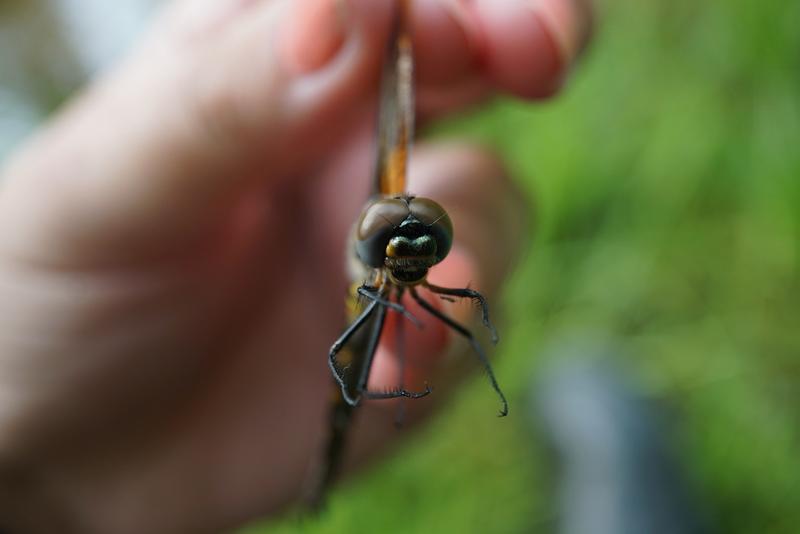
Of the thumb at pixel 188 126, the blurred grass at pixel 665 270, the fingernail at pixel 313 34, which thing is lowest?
the blurred grass at pixel 665 270

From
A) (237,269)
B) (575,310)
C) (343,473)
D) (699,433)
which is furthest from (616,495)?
(237,269)

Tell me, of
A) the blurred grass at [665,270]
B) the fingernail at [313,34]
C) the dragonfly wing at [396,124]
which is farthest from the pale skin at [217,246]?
the blurred grass at [665,270]

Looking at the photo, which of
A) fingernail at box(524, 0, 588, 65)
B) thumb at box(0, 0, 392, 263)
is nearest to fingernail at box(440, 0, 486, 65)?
fingernail at box(524, 0, 588, 65)

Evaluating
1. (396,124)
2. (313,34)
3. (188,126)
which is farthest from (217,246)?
(396,124)

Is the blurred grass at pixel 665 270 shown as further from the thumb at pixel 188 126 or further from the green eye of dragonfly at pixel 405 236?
the green eye of dragonfly at pixel 405 236

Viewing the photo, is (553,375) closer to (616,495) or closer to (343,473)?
(616,495)

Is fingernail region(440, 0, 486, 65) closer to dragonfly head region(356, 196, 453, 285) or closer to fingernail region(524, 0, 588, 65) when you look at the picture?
fingernail region(524, 0, 588, 65)

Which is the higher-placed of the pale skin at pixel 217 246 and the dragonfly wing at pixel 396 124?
the dragonfly wing at pixel 396 124
